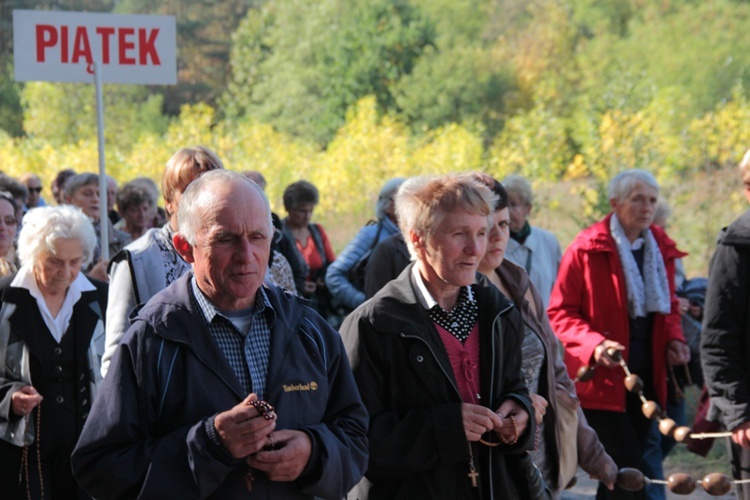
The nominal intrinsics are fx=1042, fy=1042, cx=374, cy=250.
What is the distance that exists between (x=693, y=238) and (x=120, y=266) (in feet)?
55.9

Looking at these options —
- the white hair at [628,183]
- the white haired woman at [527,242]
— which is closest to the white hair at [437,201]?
the white hair at [628,183]

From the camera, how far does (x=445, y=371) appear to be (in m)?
3.67

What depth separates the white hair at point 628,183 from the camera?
6.36 m

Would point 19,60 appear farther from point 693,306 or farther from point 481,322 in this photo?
point 693,306

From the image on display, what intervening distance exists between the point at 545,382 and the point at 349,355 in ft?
3.24

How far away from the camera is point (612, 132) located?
18516 millimetres

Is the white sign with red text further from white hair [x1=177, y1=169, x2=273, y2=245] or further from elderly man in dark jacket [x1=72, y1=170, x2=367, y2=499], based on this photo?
elderly man in dark jacket [x1=72, y1=170, x2=367, y2=499]

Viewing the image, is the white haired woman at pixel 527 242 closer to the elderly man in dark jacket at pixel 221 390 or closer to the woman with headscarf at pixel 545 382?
the woman with headscarf at pixel 545 382

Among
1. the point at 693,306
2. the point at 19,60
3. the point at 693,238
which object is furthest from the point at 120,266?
the point at 693,238

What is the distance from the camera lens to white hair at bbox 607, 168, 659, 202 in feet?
20.9

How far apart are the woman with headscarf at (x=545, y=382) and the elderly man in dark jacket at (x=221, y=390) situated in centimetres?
144

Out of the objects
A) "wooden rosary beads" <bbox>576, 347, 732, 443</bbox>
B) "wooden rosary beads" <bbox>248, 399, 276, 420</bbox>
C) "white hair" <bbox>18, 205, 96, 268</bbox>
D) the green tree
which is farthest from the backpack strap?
the green tree

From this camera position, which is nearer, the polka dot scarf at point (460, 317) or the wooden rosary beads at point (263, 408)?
the wooden rosary beads at point (263, 408)

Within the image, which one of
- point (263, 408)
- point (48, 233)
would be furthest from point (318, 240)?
point (263, 408)
